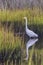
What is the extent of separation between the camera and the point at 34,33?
234 centimetres

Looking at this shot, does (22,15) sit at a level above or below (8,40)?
above

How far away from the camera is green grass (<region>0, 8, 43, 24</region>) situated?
235 centimetres

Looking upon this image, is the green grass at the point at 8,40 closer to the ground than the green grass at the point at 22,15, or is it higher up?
closer to the ground

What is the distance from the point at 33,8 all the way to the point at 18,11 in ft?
0.52

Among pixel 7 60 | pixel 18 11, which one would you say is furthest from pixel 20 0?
pixel 7 60

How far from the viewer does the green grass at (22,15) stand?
7.70 feet

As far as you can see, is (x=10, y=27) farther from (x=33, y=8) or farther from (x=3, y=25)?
(x=33, y=8)

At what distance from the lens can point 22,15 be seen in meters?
2.36

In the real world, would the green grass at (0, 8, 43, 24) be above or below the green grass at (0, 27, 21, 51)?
above

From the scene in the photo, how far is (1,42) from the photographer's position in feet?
7.59

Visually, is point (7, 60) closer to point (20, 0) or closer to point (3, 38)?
point (3, 38)

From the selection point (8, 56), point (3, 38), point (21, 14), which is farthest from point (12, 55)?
point (21, 14)

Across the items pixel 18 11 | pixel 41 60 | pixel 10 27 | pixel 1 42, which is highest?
pixel 18 11

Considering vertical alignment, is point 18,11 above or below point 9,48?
above
